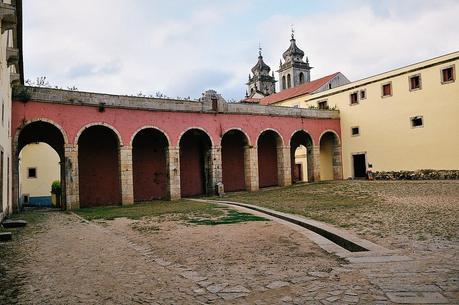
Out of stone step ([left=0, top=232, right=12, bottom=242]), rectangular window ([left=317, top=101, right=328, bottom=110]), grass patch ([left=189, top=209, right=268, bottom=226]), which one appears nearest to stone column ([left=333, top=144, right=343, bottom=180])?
rectangular window ([left=317, top=101, right=328, bottom=110])

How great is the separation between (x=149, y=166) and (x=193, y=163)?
102 inches

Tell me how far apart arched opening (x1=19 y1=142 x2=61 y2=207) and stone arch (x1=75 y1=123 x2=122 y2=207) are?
31.9ft

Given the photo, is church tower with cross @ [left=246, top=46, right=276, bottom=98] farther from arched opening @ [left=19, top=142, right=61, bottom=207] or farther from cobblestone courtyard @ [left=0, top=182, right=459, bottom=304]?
cobblestone courtyard @ [left=0, top=182, right=459, bottom=304]

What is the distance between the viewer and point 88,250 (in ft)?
20.8

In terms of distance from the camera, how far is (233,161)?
886 inches

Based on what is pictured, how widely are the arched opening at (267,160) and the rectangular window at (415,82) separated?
333 inches

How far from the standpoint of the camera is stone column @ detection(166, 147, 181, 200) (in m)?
17.9

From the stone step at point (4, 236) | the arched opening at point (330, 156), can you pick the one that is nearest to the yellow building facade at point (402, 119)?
the arched opening at point (330, 156)

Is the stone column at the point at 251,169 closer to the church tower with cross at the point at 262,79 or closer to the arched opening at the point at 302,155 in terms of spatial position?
the arched opening at the point at 302,155

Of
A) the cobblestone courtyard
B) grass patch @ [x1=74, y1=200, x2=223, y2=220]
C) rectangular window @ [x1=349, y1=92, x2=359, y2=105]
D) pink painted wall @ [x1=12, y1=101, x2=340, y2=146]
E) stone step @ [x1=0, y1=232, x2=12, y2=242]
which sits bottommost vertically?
grass patch @ [x1=74, y1=200, x2=223, y2=220]

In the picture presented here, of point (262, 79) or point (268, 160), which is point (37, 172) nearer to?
point (268, 160)

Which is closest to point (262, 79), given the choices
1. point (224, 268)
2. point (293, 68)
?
point (293, 68)

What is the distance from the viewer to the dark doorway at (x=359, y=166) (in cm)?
2455

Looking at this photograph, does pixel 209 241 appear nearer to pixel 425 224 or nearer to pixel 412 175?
pixel 425 224
